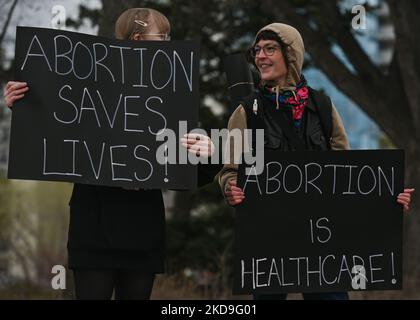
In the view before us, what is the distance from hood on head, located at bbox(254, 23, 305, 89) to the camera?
175 inches

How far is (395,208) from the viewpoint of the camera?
→ 4.44 meters

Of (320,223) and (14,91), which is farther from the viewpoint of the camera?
(320,223)

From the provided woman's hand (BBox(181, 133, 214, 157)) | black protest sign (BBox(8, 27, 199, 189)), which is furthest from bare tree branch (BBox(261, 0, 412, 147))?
woman's hand (BBox(181, 133, 214, 157))

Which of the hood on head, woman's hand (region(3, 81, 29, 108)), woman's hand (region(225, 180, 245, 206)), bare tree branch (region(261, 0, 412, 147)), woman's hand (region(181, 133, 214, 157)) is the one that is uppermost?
bare tree branch (region(261, 0, 412, 147))

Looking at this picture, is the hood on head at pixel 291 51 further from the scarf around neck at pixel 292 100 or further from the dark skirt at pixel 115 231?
the dark skirt at pixel 115 231

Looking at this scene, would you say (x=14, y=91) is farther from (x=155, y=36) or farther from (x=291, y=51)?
(x=291, y=51)

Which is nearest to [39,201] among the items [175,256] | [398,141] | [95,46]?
[175,256]

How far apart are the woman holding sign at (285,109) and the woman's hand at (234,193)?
28mm

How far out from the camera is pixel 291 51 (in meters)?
4.45

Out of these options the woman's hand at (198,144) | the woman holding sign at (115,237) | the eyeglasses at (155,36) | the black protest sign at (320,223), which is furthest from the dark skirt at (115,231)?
the eyeglasses at (155,36)

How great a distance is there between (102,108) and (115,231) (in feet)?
1.94

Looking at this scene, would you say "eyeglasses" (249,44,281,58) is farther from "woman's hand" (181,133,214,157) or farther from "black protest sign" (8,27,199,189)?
"woman's hand" (181,133,214,157)

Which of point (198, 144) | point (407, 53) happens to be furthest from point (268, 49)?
point (407, 53)

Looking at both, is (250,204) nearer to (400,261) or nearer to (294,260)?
(294,260)
